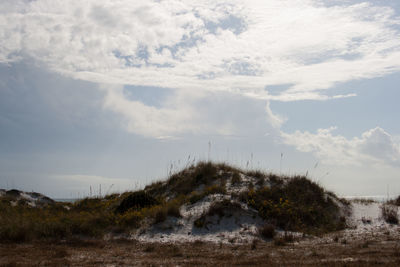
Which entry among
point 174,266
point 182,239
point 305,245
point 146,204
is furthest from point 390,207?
point 174,266

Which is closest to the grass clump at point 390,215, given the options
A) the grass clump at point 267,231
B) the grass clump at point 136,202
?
the grass clump at point 267,231

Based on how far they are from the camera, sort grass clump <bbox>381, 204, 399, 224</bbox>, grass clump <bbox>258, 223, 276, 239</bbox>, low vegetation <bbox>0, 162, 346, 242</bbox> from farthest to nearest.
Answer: grass clump <bbox>381, 204, 399, 224</bbox> < low vegetation <bbox>0, 162, 346, 242</bbox> < grass clump <bbox>258, 223, 276, 239</bbox>

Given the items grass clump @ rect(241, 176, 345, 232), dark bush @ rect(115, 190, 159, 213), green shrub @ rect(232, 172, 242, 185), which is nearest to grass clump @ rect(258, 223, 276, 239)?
grass clump @ rect(241, 176, 345, 232)

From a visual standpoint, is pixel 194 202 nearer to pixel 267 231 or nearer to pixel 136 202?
pixel 136 202

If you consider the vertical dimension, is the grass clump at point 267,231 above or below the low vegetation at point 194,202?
below

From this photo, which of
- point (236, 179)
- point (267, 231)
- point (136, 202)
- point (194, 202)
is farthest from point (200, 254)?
point (236, 179)

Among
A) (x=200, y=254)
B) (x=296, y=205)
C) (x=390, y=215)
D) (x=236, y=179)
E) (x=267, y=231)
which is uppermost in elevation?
(x=236, y=179)

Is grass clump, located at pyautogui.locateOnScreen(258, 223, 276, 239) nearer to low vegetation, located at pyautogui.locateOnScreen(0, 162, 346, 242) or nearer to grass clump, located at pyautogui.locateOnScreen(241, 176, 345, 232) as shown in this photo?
low vegetation, located at pyautogui.locateOnScreen(0, 162, 346, 242)

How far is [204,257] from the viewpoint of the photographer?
27.5ft

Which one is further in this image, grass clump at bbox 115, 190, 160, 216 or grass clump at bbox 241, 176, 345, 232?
grass clump at bbox 115, 190, 160, 216

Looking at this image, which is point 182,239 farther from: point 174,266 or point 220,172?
point 220,172

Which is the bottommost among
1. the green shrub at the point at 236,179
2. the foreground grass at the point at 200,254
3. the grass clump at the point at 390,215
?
the foreground grass at the point at 200,254

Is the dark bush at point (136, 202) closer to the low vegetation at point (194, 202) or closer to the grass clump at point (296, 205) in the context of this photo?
the low vegetation at point (194, 202)

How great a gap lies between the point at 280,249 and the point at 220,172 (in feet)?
25.4
